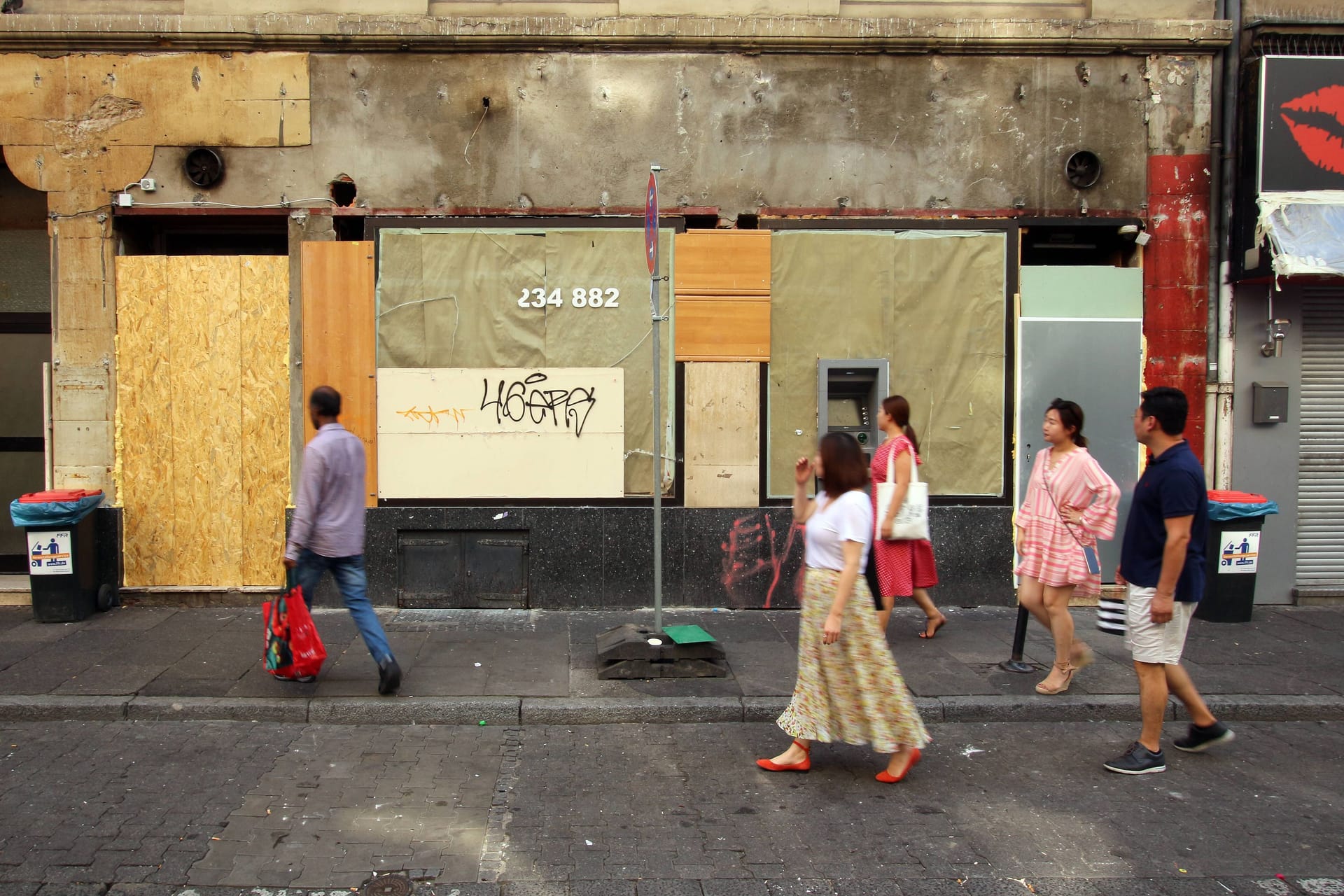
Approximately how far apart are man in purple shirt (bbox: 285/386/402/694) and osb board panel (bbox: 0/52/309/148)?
3.64 m

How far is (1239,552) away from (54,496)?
1006 cm

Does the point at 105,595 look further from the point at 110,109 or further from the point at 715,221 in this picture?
the point at 715,221

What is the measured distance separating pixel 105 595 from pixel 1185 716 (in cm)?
847

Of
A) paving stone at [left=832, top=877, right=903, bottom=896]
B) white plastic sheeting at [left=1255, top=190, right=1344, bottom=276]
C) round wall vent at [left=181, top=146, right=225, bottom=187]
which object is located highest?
round wall vent at [left=181, top=146, right=225, bottom=187]

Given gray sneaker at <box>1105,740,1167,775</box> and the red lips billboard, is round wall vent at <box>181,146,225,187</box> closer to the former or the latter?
gray sneaker at <box>1105,740,1167,775</box>

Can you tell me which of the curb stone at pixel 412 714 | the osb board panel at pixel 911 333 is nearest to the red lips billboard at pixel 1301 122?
the osb board panel at pixel 911 333

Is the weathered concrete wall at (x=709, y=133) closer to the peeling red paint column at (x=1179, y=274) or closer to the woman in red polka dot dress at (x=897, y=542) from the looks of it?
the peeling red paint column at (x=1179, y=274)

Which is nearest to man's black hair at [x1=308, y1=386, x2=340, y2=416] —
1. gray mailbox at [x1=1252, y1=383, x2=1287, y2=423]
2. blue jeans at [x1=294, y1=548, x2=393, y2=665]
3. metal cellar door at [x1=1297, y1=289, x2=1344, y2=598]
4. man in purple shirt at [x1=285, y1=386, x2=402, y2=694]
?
man in purple shirt at [x1=285, y1=386, x2=402, y2=694]

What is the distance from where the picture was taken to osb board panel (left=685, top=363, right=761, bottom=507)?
810 centimetres

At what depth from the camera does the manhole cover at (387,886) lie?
3.61 m

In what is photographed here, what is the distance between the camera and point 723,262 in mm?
8078

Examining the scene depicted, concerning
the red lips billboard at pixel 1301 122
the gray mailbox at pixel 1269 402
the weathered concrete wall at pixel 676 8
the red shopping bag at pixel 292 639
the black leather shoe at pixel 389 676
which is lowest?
the black leather shoe at pixel 389 676

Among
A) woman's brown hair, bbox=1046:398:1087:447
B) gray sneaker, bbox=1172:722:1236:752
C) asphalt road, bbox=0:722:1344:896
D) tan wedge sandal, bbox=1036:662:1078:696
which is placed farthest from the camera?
tan wedge sandal, bbox=1036:662:1078:696

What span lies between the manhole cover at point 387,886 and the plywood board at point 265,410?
492cm
